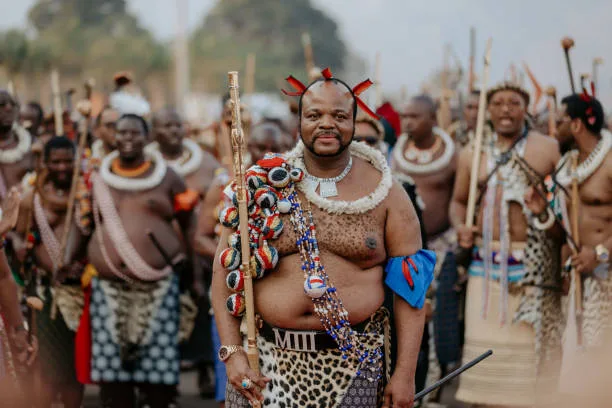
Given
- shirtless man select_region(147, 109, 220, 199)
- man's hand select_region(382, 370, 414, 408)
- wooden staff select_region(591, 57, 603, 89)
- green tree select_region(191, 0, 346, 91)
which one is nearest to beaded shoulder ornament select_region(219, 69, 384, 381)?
man's hand select_region(382, 370, 414, 408)

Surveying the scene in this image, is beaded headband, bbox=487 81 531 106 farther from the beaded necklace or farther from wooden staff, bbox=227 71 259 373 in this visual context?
wooden staff, bbox=227 71 259 373

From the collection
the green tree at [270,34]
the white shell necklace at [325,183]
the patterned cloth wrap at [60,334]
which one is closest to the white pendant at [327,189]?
the white shell necklace at [325,183]

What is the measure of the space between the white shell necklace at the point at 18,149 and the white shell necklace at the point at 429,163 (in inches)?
133

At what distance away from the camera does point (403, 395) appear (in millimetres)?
4812

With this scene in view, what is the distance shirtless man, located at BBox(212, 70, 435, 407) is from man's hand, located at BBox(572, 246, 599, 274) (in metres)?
2.98

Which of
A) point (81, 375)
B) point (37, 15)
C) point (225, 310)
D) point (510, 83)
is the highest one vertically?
point (37, 15)

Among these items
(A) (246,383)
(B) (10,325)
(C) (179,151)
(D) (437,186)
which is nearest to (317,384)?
(A) (246,383)

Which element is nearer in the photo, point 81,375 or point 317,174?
point 317,174

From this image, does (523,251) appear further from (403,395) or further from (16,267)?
(16,267)

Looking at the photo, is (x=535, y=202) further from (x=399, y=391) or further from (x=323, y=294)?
(x=323, y=294)

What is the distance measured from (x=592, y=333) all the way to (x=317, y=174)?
11.7 ft

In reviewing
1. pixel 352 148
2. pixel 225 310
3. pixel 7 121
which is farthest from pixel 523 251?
pixel 7 121

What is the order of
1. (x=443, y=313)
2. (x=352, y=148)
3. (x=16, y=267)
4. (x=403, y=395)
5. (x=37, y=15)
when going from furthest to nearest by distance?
(x=37, y=15), (x=443, y=313), (x=16, y=267), (x=352, y=148), (x=403, y=395)

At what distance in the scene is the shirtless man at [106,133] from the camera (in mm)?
9961
